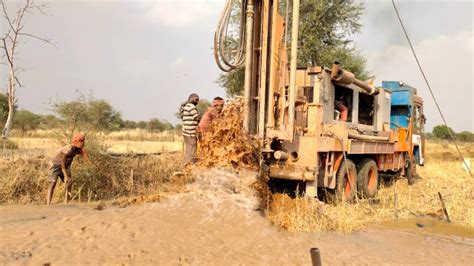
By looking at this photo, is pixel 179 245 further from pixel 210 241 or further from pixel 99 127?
pixel 99 127

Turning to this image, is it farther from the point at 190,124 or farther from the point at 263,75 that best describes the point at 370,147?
the point at 190,124

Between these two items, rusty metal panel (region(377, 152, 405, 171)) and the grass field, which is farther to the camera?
rusty metal panel (region(377, 152, 405, 171))

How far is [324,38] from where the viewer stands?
19859mm

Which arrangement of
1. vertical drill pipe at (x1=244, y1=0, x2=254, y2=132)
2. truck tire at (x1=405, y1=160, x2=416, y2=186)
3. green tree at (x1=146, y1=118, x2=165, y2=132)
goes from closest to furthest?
vertical drill pipe at (x1=244, y1=0, x2=254, y2=132)
truck tire at (x1=405, y1=160, x2=416, y2=186)
green tree at (x1=146, y1=118, x2=165, y2=132)

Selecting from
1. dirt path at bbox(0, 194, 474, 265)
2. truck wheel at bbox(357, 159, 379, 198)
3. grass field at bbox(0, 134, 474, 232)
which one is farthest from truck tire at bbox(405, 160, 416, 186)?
dirt path at bbox(0, 194, 474, 265)

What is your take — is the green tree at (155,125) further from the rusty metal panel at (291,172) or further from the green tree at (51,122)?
the rusty metal panel at (291,172)

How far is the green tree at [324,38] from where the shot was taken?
19.2 m

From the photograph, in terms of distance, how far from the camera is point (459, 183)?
1283 cm

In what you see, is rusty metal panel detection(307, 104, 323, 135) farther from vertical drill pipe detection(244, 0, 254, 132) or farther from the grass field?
the grass field

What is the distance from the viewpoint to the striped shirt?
26.2 ft

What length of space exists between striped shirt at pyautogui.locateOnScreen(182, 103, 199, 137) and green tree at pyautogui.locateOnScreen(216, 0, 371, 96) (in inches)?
430

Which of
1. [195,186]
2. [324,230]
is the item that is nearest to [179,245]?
[195,186]

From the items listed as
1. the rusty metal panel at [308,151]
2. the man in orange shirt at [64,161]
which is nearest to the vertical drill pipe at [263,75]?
the rusty metal panel at [308,151]

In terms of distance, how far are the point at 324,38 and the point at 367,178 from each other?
1153 cm
